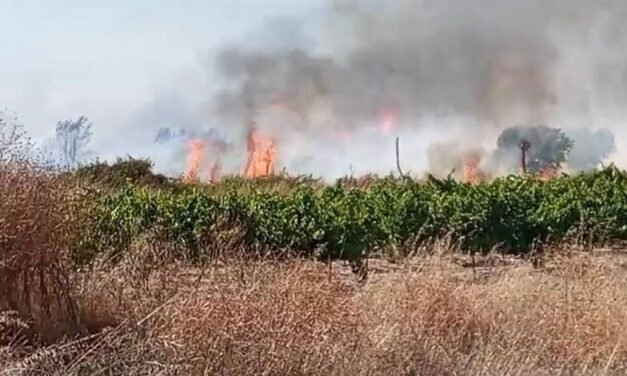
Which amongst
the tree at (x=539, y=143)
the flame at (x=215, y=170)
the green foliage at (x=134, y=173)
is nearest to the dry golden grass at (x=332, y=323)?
the green foliage at (x=134, y=173)

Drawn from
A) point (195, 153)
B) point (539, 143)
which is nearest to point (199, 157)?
point (195, 153)

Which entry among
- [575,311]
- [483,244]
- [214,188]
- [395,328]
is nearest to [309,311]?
[395,328]

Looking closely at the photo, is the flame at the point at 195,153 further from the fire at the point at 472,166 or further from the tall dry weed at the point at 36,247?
the tall dry weed at the point at 36,247

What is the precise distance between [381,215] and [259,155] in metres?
7.13

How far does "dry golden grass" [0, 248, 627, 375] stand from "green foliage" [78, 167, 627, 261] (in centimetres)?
230

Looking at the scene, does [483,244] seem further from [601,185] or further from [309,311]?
[309,311]

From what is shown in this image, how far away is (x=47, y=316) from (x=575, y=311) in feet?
11.0

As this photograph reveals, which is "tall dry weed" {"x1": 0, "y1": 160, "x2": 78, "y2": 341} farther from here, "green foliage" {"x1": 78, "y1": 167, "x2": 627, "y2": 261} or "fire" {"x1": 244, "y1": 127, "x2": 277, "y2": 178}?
"fire" {"x1": 244, "y1": 127, "x2": 277, "y2": 178}

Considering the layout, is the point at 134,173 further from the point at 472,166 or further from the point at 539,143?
the point at 539,143

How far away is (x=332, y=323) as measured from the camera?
16.3ft

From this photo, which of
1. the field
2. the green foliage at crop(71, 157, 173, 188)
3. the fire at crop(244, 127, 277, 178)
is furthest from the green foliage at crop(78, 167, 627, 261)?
the fire at crop(244, 127, 277, 178)

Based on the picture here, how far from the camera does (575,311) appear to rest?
586 cm

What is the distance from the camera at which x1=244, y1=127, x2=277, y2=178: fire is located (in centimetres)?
1527

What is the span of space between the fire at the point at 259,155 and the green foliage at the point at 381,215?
15.5 ft
